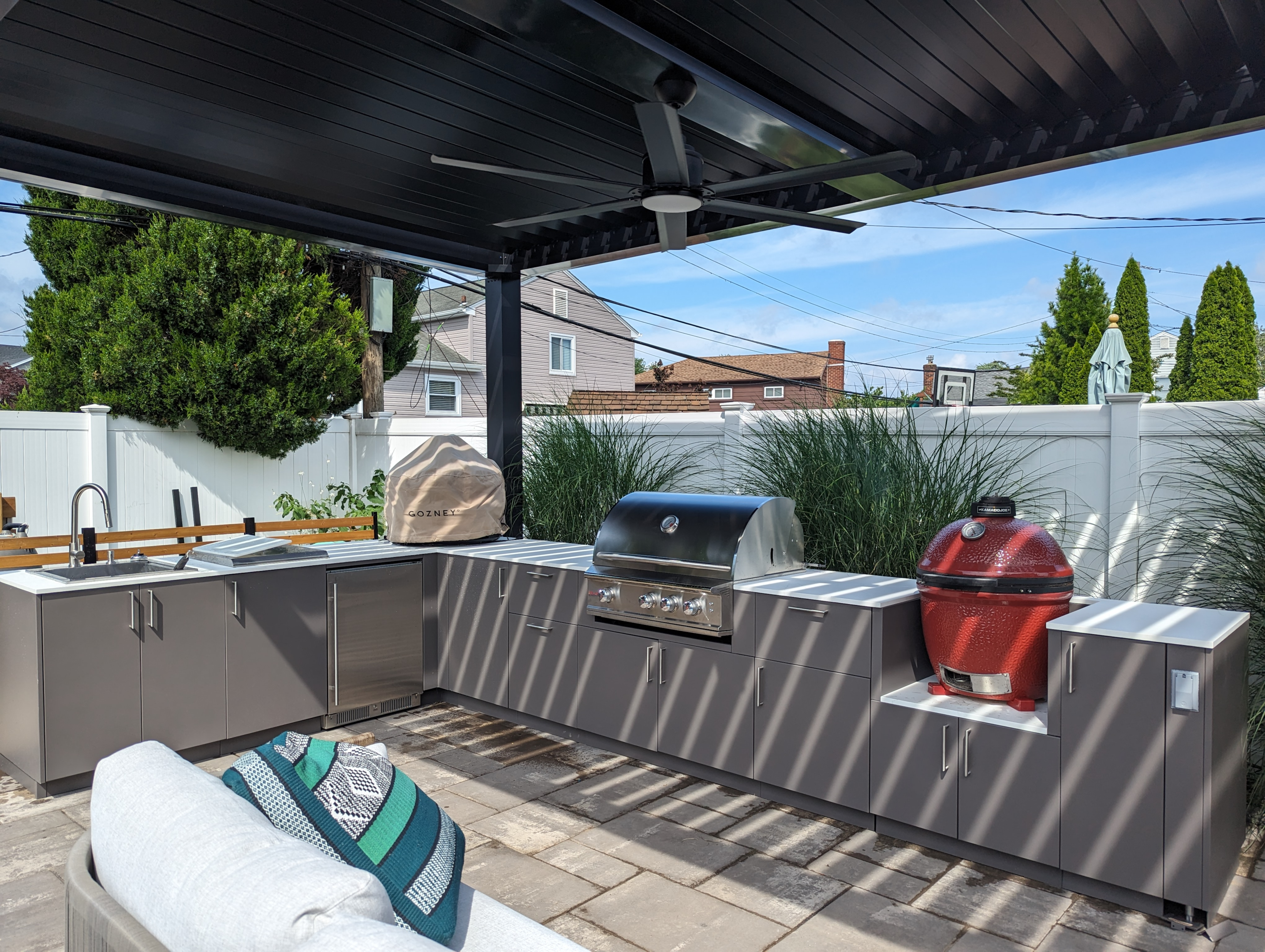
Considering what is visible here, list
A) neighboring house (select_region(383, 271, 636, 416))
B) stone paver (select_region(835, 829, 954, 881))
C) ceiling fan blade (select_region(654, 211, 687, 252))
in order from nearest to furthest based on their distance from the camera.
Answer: stone paver (select_region(835, 829, 954, 881)) < ceiling fan blade (select_region(654, 211, 687, 252)) < neighboring house (select_region(383, 271, 636, 416))

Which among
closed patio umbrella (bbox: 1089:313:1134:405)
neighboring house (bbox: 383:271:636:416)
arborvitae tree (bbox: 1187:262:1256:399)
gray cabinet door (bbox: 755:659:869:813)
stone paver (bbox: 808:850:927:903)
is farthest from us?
neighboring house (bbox: 383:271:636:416)

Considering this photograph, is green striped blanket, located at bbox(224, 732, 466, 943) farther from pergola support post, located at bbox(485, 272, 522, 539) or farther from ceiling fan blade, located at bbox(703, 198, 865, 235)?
pergola support post, located at bbox(485, 272, 522, 539)

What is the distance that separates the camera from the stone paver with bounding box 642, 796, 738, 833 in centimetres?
325

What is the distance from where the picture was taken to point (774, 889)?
277 cm

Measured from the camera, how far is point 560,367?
17.4 m

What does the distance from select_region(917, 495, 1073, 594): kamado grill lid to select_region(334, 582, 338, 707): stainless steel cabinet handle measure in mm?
2790

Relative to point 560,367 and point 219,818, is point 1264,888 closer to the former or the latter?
point 219,818

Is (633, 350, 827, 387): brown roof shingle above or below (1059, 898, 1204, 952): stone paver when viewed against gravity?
above

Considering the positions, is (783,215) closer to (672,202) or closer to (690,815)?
(672,202)

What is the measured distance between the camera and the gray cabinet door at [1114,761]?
2.54 m

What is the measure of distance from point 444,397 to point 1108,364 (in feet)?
38.2

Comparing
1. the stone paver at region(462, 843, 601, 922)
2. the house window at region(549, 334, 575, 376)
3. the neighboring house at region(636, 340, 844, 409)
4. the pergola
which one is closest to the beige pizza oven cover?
the pergola

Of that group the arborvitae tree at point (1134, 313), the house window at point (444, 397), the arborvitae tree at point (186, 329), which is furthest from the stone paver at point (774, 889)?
the house window at point (444, 397)

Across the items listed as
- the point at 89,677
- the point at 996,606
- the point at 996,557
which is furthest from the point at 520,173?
the point at 89,677
